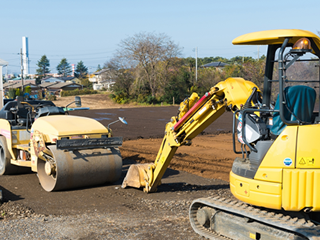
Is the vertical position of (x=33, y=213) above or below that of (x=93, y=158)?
below

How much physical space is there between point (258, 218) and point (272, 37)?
2.27 metres

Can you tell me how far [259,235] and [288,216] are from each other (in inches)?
19.3

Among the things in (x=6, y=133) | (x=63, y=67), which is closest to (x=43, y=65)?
(x=63, y=67)

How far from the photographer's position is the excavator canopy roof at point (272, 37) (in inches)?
172

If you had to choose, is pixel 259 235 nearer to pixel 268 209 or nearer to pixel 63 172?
pixel 268 209

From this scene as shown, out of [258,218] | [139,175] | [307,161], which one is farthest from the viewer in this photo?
[139,175]

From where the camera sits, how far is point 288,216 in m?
4.84

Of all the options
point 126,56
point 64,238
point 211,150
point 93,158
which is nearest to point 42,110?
point 93,158

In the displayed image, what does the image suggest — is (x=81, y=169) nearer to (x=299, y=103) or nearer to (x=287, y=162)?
(x=287, y=162)

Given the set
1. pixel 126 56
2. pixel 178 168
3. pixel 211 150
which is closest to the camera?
pixel 178 168

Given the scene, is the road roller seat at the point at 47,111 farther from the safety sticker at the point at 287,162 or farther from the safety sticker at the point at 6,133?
the safety sticker at the point at 287,162

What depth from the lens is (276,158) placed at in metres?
4.64

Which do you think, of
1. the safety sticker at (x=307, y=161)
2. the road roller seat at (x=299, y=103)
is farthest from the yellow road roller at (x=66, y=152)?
the safety sticker at (x=307, y=161)

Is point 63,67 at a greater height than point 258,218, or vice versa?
point 63,67
